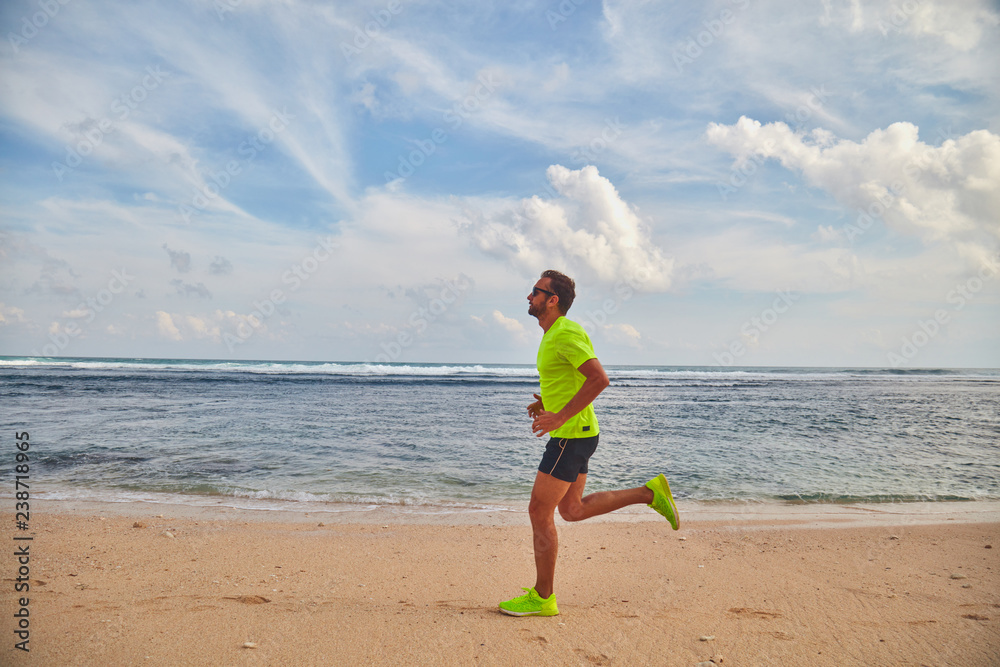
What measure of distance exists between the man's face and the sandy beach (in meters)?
2.00

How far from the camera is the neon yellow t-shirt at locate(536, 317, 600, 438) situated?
316 cm

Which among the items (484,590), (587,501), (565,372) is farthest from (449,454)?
(565,372)

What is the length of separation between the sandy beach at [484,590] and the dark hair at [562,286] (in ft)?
6.84

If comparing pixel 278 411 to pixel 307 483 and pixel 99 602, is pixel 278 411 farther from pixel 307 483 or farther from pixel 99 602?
pixel 99 602

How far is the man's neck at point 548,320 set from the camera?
3.49 meters

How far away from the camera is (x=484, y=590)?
3955 millimetres

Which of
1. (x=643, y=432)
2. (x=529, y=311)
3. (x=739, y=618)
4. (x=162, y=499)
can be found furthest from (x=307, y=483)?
(x=643, y=432)

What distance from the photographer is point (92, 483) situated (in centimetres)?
736

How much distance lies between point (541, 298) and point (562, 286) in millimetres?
172

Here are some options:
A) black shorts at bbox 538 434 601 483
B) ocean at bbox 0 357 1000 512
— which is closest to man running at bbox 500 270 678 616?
black shorts at bbox 538 434 601 483

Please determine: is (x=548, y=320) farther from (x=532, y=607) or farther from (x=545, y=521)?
(x=532, y=607)

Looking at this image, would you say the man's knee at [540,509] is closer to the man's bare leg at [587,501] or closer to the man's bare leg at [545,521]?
the man's bare leg at [545,521]

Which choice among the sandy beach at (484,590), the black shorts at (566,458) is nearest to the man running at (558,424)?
the black shorts at (566,458)

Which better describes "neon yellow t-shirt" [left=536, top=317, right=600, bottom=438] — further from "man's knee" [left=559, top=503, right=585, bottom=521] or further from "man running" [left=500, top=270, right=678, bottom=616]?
"man's knee" [left=559, top=503, right=585, bottom=521]
